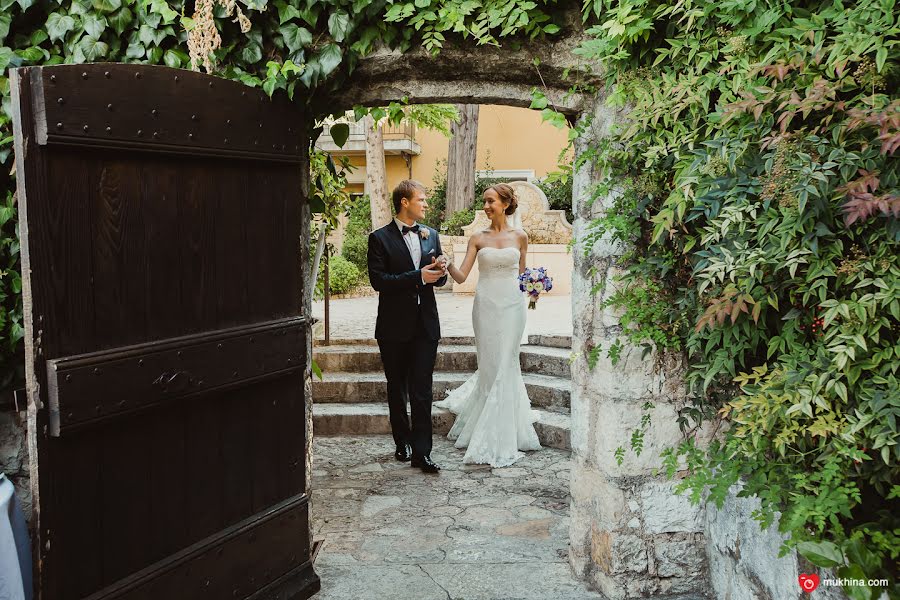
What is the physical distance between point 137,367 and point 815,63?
2.32 metres

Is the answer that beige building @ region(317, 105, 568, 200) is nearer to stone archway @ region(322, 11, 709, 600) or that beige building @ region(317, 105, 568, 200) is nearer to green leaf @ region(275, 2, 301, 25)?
stone archway @ region(322, 11, 709, 600)

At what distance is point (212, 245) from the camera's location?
9.09 ft

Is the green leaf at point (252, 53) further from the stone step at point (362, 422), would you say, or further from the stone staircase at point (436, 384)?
the stone step at point (362, 422)

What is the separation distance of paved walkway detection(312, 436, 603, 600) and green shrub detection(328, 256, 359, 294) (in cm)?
696

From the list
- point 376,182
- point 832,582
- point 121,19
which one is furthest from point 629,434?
point 376,182

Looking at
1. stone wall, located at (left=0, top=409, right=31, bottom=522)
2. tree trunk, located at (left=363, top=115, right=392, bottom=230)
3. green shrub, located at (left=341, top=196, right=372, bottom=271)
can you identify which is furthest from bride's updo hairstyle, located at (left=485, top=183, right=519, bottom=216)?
green shrub, located at (left=341, top=196, right=372, bottom=271)

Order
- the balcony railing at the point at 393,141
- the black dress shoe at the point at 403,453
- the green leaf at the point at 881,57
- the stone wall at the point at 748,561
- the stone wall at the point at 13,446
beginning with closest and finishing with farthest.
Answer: the green leaf at the point at 881,57 < the stone wall at the point at 748,561 < the stone wall at the point at 13,446 < the black dress shoe at the point at 403,453 < the balcony railing at the point at 393,141

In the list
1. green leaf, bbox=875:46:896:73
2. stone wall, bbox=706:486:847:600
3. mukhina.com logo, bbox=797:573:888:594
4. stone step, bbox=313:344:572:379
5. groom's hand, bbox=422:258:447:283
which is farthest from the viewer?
stone step, bbox=313:344:572:379

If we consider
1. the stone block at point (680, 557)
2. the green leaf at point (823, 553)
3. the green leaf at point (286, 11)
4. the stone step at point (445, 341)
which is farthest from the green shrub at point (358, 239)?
the green leaf at point (823, 553)

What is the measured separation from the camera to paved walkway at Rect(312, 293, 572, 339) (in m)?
7.76

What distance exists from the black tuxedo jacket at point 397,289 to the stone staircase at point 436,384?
1402 mm

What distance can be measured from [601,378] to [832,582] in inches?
51.4

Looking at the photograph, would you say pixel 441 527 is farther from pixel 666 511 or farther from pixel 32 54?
pixel 32 54

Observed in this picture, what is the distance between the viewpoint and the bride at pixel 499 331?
554 cm
